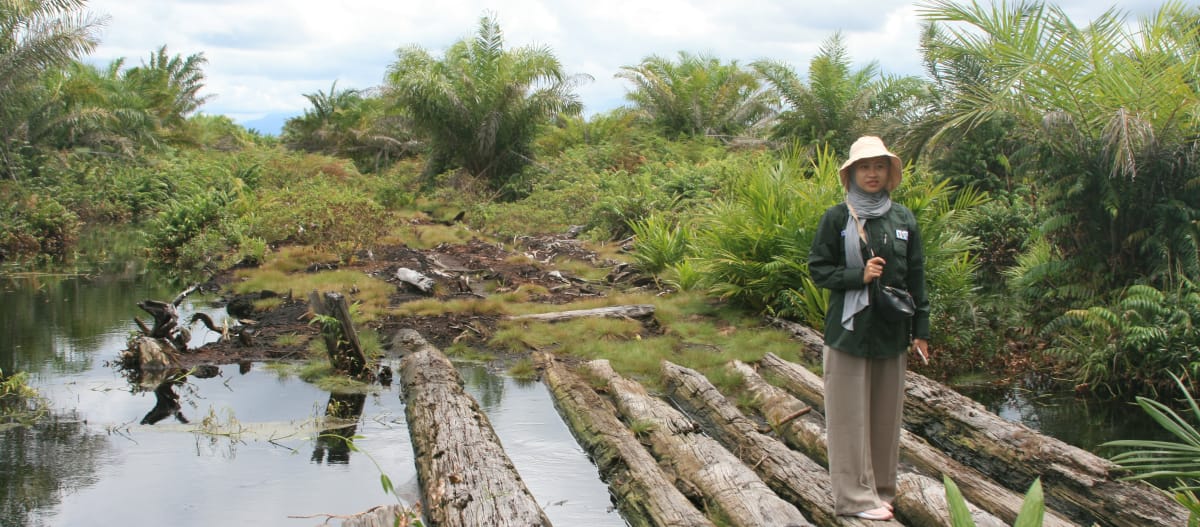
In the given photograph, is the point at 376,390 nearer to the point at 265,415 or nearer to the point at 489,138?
the point at 265,415

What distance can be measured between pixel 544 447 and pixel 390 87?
21.8m

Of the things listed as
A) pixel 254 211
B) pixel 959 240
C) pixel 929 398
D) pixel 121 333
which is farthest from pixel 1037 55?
pixel 254 211

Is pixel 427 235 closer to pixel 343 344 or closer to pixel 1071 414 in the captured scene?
pixel 343 344

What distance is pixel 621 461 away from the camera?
552 centimetres

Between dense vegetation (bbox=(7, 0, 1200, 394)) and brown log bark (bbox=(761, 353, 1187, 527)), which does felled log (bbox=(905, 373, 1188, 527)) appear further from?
dense vegetation (bbox=(7, 0, 1200, 394))

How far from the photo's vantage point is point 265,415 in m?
7.11

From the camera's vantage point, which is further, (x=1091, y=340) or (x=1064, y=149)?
(x=1064, y=149)

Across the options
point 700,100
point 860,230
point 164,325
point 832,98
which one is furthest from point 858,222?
point 700,100

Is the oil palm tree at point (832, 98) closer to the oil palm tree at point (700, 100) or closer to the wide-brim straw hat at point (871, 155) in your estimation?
the oil palm tree at point (700, 100)

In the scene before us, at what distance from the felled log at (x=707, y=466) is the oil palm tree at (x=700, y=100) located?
2025cm

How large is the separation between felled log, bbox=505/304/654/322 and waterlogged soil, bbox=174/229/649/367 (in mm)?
440

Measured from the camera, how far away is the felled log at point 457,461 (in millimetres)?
4547

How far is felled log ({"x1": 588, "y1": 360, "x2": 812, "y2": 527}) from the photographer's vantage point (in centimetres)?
453

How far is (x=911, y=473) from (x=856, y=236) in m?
1.42
